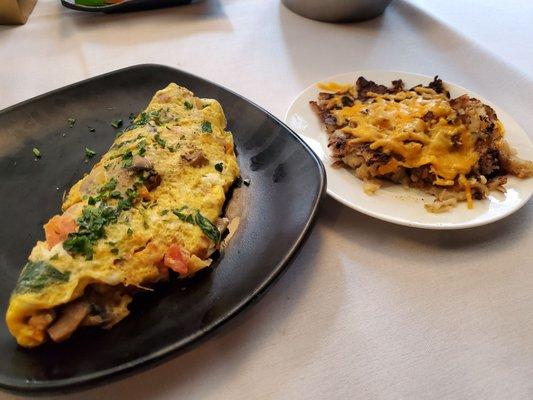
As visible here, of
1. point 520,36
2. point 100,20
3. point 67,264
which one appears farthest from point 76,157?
point 520,36

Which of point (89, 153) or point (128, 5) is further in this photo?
point (128, 5)

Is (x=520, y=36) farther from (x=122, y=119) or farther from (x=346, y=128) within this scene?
(x=122, y=119)

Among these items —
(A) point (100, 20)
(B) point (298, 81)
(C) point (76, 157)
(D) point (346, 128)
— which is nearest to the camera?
(C) point (76, 157)

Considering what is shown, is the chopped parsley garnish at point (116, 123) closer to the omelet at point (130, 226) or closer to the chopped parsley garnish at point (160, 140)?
the omelet at point (130, 226)

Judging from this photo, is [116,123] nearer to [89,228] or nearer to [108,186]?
[108,186]

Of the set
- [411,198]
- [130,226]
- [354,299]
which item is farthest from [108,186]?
[411,198]

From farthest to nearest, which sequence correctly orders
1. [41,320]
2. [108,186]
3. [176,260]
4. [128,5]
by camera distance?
1. [128,5]
2. [108,186]
3. [176,260]
4. [41,320]

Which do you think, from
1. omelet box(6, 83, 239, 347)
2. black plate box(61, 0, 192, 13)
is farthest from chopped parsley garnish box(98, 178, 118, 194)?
black plate box(61, 0, 192, 13)

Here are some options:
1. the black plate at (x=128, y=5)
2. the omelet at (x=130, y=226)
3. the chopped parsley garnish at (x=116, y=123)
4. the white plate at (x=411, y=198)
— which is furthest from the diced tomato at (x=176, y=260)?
the black plate at (x=128, y=5)
